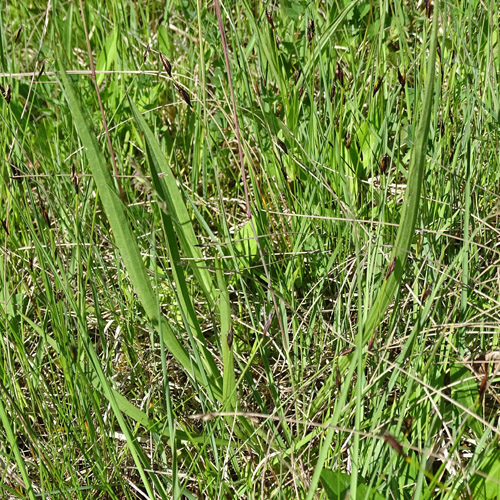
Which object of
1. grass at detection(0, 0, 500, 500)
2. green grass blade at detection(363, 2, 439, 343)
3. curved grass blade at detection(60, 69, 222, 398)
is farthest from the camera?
grass at detection(0, 0, 500, 500)

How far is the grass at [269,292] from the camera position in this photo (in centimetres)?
98

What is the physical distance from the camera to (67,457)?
3.76ft

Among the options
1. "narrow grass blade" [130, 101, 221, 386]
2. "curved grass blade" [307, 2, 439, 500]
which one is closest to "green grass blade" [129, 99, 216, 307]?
"narrow grass blade" [130, 101, 221, 386]

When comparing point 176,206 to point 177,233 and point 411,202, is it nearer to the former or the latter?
point 177,233

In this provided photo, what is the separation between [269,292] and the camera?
4.25 ft

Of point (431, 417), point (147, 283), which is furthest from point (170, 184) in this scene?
point (431, 417)

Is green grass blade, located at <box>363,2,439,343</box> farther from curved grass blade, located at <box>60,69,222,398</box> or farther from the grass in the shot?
curved grass blade, located at <box>60,69,222,398</box>

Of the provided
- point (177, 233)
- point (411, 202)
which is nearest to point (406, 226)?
point (411, 202)

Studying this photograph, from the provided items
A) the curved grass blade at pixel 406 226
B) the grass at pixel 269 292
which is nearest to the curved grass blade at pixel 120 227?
the grass at pixel 269 292

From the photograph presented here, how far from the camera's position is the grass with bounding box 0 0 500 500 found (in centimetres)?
98

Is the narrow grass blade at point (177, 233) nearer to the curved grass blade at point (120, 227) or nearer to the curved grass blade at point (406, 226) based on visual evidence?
the curved grass blade at point (120, 227)

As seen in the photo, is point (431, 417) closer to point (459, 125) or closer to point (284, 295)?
point (284, 295)

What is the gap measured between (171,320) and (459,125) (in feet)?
2.73

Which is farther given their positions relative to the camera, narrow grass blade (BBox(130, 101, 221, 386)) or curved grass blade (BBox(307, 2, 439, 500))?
narrow grass blade (BBox(130, 101, 221, 386))
